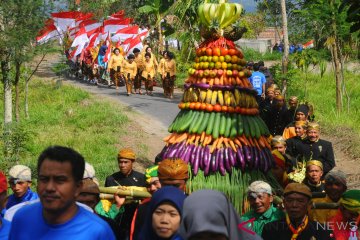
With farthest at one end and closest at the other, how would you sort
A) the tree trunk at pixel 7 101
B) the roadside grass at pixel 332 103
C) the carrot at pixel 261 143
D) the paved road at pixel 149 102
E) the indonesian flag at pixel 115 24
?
the indonesian flag at pixel 115 24
the paved road at pixel 149 102
the roadside grass at pixel 332 103
the tree trunk at pixel 7 101
the carrot at pixel 261 143

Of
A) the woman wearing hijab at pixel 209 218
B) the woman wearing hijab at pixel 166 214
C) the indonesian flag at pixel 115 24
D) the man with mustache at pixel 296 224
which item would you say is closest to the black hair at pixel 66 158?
the woman wearing hijab at pixel 166 214

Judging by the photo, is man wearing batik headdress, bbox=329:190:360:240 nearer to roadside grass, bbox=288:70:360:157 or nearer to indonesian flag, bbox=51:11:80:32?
roadside grass, bbox=288:70:360:157

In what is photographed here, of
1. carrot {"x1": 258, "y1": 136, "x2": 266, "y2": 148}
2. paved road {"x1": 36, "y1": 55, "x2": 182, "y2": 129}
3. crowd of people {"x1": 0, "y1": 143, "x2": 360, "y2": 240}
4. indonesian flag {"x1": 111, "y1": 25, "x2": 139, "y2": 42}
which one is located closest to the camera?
crowd of people {"x1": 0, "y1": 143, "x2": 360, "y2": 240}

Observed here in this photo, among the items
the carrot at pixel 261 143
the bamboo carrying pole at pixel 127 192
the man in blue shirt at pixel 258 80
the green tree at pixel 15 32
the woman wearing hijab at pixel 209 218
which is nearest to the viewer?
the woman wearing hijab at pixel 209 218

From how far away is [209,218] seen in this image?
3.19m

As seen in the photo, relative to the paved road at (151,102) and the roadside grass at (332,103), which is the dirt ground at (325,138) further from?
the paved road at (151,102)

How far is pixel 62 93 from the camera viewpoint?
23.3 m

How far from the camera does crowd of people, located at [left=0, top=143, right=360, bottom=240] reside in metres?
3.30

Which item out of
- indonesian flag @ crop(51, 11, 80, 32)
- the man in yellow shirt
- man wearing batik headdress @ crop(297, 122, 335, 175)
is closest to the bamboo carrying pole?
man wearing batik headdress @ crop(297, 122, 335, 175)

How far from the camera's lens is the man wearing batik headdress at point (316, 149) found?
9.30m

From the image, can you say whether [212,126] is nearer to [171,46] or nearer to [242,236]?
[242,236]

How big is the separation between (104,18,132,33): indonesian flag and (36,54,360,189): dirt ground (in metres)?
6.73

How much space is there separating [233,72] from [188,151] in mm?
862

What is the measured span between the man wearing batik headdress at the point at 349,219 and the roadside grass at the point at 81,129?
756cm
